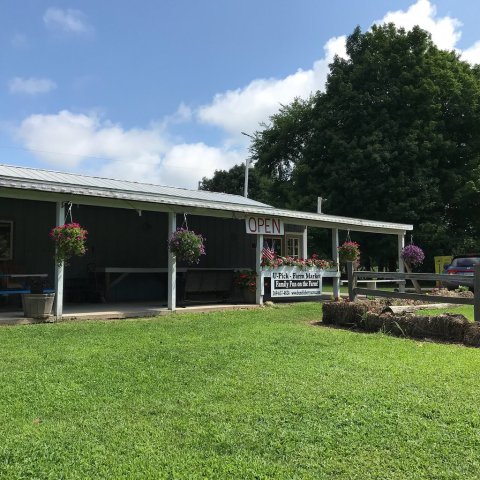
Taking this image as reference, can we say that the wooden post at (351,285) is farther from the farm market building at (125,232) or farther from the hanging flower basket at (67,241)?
the hanging flower basket at (67,241)

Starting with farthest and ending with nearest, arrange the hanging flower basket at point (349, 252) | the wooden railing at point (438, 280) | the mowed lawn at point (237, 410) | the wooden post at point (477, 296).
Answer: the hanging flower basket at point (349, 252), the wooden railing at point (438, 280), the wooden post at point (477, 296), the mowed lawn at point (237, 410)

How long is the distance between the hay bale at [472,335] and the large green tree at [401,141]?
57.2 ft

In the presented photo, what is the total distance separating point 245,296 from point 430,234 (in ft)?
46.1

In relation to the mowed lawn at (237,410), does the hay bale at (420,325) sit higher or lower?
higher

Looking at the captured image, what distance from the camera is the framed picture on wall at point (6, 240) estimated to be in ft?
39.2

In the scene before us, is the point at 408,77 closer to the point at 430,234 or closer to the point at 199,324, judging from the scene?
the point at 430,234

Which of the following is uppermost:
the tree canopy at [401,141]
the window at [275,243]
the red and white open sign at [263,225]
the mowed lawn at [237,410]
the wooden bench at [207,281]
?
the tree canopy at [401,141]

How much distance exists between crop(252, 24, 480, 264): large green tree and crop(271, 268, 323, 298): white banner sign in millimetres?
11905

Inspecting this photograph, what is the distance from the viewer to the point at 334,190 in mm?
26703

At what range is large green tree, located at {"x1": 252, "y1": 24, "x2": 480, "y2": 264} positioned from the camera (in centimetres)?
2473

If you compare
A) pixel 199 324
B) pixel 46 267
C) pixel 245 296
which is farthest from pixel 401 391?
pixel 46 267

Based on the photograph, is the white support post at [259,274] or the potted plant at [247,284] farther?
the potted plant at [247,284]

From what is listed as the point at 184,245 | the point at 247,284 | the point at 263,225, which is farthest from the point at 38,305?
the point at 263,225

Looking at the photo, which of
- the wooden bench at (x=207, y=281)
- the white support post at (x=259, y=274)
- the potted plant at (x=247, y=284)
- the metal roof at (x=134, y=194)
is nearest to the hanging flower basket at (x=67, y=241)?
the metal roof at (x=134, y=194)
